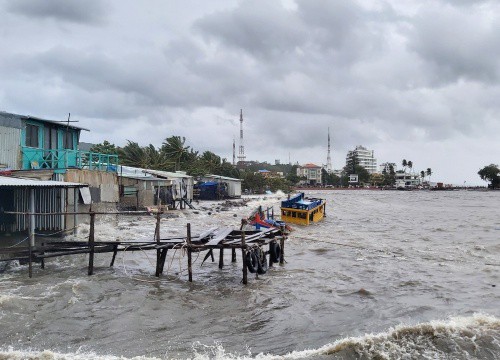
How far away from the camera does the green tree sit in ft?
471

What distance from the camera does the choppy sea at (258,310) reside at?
29.5ft

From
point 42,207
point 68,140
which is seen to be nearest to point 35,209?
point 42,207

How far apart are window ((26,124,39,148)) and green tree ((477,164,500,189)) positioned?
492 ft

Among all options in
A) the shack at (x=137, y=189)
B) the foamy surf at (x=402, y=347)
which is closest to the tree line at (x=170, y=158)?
the shack at (x=137, y=189)

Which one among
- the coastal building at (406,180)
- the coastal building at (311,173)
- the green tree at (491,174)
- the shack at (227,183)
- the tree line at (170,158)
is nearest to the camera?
the tree line at (170,158)

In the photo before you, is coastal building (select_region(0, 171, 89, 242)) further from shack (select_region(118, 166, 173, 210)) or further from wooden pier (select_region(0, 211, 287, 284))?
shack (select_region(118, 166, 173, 210))

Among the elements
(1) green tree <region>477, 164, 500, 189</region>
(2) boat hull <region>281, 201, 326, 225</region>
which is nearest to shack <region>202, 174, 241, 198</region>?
(2) boat hull <region>281, 201, 326, 225</region>

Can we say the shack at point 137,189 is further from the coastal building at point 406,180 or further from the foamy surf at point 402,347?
the coastal building at point 406,180

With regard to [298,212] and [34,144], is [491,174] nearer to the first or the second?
[298,212]

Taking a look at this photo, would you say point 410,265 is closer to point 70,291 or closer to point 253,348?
point 253,348

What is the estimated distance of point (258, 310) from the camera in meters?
11.4

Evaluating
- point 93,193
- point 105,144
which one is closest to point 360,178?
point 105,144

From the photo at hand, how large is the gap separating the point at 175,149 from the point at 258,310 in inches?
2136

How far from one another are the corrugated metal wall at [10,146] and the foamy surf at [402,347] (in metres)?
14.7
